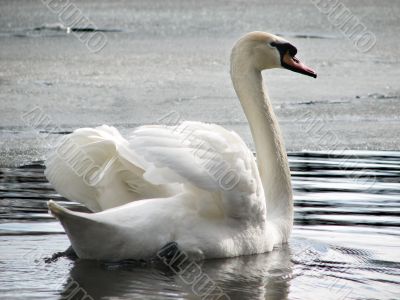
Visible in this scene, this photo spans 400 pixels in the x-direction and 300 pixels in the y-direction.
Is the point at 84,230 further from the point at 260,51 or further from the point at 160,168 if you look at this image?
the point at 260,51

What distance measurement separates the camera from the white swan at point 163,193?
5.15 metres

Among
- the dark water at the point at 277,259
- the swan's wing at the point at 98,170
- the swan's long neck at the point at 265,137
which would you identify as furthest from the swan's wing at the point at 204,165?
the swan's long neck at the point at 265,137

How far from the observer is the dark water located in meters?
4.90

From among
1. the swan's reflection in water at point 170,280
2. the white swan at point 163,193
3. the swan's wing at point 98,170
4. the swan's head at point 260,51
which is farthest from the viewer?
the swan's head at point 260,51

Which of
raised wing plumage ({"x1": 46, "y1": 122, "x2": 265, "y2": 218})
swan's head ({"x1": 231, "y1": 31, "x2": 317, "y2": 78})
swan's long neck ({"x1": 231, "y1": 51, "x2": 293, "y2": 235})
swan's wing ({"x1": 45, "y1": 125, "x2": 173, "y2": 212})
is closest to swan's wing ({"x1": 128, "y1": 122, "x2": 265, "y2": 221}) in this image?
raised wing plumage ({"x1": 46, "y1": 122, "x2": 265, "y2": 218})

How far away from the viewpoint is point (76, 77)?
487 inches

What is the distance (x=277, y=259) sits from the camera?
5.71 meters

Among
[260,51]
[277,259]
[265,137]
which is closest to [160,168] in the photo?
[277,259]

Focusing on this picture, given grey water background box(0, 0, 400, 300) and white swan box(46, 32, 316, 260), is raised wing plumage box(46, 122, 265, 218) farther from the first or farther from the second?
grey water background box(0, 0, 400, 300)

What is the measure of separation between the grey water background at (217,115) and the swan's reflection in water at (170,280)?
0.01 m

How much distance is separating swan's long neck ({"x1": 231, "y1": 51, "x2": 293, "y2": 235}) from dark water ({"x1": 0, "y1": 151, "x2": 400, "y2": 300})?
319mm

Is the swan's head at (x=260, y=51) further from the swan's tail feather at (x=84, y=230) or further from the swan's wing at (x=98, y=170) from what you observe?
the swan's tail feather at (x=84, y=230)

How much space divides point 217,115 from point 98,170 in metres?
4.52

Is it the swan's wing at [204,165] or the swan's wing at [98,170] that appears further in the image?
the swan's wing at [98,170]
